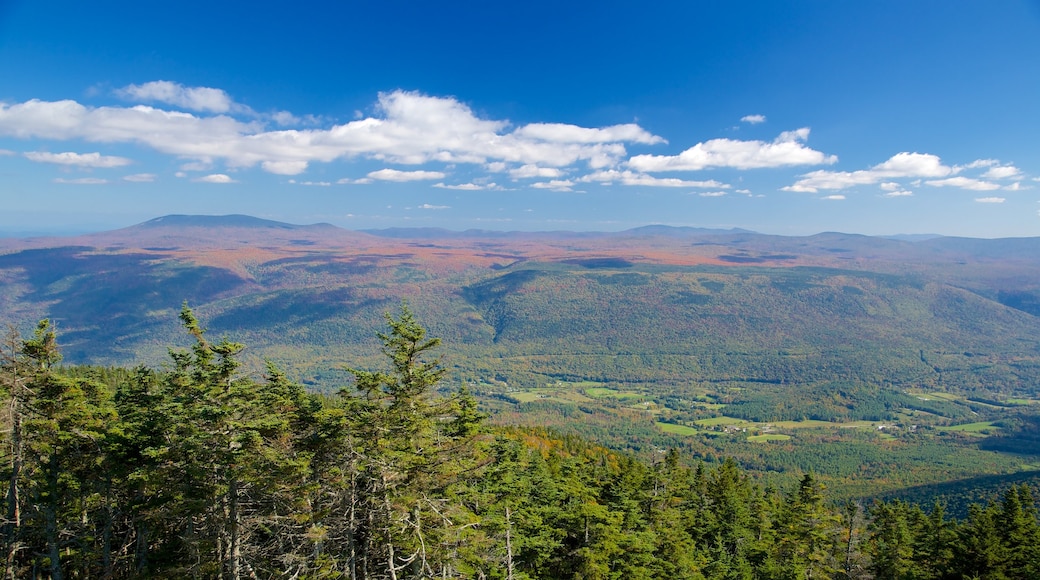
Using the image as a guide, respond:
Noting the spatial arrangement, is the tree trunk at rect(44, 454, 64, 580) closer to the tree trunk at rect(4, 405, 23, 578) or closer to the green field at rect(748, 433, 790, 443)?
the tree trunk at rect(4, 405, 23, 578)

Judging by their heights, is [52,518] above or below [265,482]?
below

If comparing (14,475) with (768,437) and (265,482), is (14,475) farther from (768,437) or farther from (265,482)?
(768,437)

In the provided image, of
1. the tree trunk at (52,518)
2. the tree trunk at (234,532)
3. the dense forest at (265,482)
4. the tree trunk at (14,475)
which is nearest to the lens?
the tree trunk at (234,532)

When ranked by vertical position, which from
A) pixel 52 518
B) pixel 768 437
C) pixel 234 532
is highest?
pixel 234 532

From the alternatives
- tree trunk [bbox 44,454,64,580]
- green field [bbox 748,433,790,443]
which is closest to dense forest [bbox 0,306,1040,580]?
tree trunk [bbox 44,454,64,580]

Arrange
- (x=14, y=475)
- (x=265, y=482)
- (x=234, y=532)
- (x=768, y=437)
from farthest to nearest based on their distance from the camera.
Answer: (x=768, y=437) → (x=14, y=475) → (x=265, y=482) → (x=234, y=532)

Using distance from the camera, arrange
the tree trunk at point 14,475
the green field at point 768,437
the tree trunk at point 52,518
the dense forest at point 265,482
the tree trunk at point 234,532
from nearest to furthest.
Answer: the tree trunk at point 234,532 → the dense forest at point 265,482 → the tree trunk at point 14,475 → the tree trunk at point 52,518 → the green field at point 768,437

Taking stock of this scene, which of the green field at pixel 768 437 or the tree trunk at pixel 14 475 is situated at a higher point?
the tree trunk at pixel 14 475

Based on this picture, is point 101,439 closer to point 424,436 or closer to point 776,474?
point 424,436

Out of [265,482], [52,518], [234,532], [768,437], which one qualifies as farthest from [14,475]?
[768,437]

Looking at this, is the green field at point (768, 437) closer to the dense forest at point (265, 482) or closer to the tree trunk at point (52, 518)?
the dense forest at point (265, 482)

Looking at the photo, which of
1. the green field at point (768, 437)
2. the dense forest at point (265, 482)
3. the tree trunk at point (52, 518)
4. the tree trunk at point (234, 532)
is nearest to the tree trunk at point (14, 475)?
the dense forest at point (265, 482)
